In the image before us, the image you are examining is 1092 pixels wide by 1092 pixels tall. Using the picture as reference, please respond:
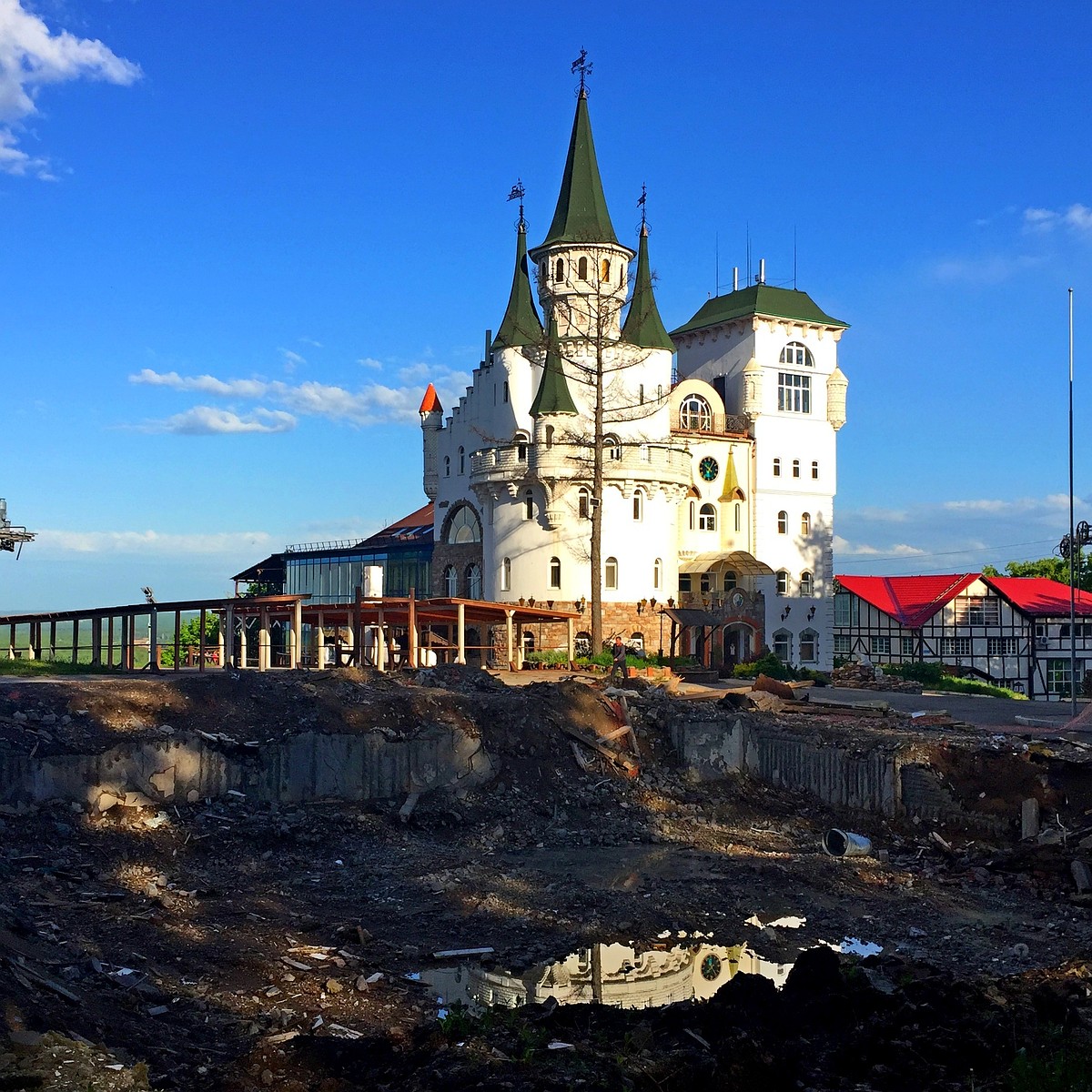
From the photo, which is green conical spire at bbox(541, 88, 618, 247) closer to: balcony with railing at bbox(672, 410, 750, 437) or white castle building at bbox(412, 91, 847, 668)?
white castle building at bbox(412, 91, 847, 668)

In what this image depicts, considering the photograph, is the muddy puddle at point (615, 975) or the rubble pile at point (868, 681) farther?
the rubble pile at point (868, 681)

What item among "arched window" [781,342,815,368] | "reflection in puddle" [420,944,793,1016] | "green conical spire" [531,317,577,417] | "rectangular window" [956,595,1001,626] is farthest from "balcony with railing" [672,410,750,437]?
"reflection in puddle" [420,944,793,1016]

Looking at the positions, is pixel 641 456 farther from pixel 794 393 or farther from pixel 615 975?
pixel 615 975

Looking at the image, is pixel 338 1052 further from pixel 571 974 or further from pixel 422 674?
pixel 422 674

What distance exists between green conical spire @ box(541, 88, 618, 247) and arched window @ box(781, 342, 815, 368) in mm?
10473

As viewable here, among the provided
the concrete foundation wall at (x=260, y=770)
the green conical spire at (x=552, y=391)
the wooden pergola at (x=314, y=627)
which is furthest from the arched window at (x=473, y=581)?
the concrete foundation wall at (x=260, y=770)

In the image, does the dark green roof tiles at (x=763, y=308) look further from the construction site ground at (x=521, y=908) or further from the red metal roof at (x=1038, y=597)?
the construction site ground at (x=521, y=908)

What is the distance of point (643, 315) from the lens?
51344 millimetres

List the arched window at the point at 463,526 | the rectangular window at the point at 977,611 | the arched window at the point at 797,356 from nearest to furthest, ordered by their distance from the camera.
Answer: the arched window at the point at 463,526
the arched window at the point at 797,356
the rectangular window at the point at 977,611

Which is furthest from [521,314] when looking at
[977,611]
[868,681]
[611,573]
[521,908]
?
[521,908]

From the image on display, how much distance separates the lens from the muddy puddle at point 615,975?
45.0ft

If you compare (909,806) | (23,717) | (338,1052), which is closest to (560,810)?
(909,806)

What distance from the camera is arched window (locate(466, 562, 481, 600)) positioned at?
5225 centimetres

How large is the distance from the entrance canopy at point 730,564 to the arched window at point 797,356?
A: 9.96 meters
